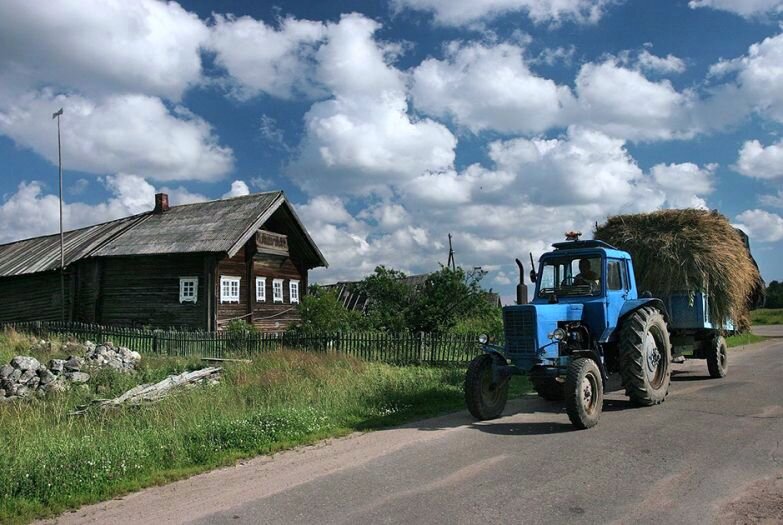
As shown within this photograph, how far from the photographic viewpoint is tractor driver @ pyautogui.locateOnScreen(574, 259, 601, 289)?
376 inches

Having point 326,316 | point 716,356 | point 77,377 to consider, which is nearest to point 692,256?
point 716,356

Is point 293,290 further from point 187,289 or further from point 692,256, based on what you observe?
point 692,256

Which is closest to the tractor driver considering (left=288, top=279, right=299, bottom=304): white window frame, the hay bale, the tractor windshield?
the tractor windshield

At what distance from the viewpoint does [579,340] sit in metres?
9.04

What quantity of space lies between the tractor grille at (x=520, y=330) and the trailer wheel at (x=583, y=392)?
64cm

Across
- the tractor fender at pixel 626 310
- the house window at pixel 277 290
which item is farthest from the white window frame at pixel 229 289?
the tractor fender at pixel 626 310

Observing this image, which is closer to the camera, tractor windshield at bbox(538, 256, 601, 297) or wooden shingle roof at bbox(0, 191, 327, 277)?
tractor windshield at bbox(538, 256, 601, 297)

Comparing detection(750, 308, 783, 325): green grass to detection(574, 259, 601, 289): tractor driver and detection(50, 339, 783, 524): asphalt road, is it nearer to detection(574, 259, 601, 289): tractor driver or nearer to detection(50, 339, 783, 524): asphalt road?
detection(574, 259, 601, 289): tractor driver

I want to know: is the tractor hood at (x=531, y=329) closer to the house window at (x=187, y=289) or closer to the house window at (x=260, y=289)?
the house window at (x=187, y=289)

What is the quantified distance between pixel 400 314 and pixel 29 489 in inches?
582

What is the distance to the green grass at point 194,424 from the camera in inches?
230

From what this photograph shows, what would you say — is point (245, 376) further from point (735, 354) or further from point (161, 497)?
point (735, 354)

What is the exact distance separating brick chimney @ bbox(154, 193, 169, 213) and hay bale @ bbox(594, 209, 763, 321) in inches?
900

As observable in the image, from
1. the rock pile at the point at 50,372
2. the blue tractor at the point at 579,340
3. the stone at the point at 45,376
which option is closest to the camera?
the blue tractor at the point at 579,340
